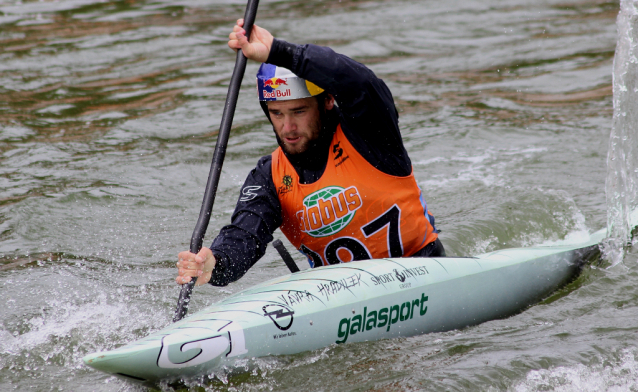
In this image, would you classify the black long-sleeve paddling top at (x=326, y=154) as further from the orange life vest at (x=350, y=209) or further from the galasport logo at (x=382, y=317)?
the galasport logo at (x=382, y=317)

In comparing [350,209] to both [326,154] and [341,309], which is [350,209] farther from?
[341,309]

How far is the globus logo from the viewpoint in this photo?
3639mm

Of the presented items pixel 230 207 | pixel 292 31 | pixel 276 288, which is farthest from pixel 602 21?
pixel 276 288

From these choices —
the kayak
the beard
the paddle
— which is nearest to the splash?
the kayak

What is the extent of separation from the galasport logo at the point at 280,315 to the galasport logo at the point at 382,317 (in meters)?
0.29

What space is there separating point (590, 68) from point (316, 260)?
28.4 ft

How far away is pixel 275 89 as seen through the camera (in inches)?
136

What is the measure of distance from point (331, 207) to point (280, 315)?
2.42 feet

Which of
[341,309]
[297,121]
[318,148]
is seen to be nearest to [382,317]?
[341,309]

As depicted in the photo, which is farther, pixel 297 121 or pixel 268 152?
pixel 268 152

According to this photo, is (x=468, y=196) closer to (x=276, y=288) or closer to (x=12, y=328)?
(x=276, y=288)

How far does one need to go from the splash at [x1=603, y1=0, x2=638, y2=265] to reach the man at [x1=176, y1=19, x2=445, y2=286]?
178cm

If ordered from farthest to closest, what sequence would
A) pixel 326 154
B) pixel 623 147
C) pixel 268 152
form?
1. pixel 268 152
2. pixel 623 147
3. pixel 326 154

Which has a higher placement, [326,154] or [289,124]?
[289,124]
